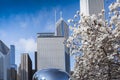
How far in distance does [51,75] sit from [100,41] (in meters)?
5.06

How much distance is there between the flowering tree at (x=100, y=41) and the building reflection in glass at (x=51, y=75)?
15.7 ft

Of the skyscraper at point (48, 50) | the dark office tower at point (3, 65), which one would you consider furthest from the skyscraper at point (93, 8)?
the dark office tower at point (3, 65)

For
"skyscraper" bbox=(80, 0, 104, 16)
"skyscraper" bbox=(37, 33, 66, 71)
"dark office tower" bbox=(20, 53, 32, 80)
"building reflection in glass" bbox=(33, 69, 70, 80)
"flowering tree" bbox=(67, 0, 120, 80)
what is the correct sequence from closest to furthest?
1. "building reflection in glass" bbox=(33, 69, 70, 80)
2. "flowering tree" bbox=(67, 0, 120, 80)
3. "skyscraper" bbox=(80, 0, 104, 16)
4. "skyscraper" bbox=(37, 33, 66, 71)
5. "dark office tower" bbox=(20, 53, 32, 80)

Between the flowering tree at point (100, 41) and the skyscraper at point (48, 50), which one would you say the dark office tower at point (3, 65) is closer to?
the skyscraper at point (48, 50)

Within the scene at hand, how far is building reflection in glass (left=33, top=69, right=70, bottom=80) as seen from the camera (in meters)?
4.96

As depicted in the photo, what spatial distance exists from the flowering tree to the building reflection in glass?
479cm

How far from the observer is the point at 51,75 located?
498 cm

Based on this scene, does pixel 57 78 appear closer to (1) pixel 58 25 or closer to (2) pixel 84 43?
(2) pixel 84 43

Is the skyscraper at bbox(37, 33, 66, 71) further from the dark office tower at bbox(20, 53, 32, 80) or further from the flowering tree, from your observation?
the flowering tree

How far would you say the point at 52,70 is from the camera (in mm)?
5129

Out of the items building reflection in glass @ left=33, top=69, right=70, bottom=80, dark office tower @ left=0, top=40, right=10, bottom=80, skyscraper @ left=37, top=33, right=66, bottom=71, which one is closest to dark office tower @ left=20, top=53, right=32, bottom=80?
skyscraper @ left=37, top=33, right=66, bottom=71

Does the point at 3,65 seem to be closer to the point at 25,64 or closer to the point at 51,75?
the point at 25,64

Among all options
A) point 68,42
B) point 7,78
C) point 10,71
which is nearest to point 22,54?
point 7,78

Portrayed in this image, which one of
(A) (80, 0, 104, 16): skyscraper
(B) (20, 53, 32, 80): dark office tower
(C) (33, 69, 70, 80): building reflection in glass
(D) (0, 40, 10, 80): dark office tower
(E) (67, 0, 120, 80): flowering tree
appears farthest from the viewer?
(D) (0, 40, 10, 80): dark office tower
